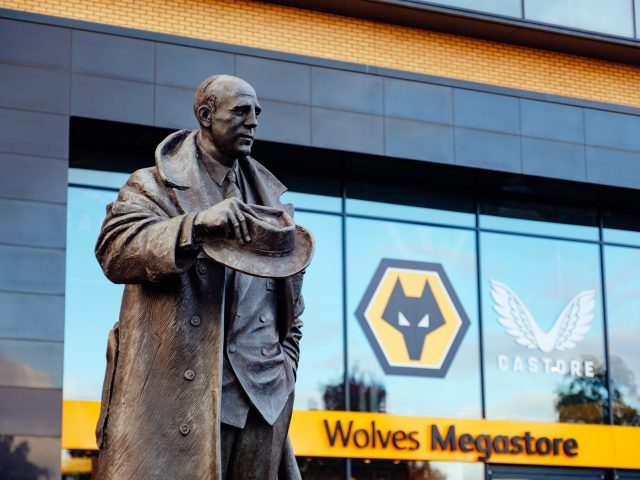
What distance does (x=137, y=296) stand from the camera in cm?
557

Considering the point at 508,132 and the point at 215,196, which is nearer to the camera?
the point at 215,196

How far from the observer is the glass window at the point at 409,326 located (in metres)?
23.2

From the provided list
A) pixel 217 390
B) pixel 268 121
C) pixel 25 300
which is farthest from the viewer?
pixel 268 121

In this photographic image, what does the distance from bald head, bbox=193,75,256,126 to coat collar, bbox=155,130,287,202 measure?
0.15m

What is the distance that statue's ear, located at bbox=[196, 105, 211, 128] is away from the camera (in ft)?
19.1

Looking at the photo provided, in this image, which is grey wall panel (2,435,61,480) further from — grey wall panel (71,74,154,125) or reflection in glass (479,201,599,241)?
reflection in glass (479,201,599,241)

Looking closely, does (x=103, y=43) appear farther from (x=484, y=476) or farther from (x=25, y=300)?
(x=484, y=476)

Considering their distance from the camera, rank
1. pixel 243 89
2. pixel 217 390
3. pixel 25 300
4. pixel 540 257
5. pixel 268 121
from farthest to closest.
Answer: pixel 540 257 < pixel 268 121 < pixel 25 300 < pixel 243 89 < pixel 217 390

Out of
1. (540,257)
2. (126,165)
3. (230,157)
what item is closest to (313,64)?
(126,165)

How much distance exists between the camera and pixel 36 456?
1928 cm

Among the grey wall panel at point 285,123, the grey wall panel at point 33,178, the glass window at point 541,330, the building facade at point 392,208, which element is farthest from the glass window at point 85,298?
the glass window at point 541,330

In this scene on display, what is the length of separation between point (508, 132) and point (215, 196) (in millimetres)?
18537

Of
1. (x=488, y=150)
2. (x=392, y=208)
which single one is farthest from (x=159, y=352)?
(x=392, y=208)

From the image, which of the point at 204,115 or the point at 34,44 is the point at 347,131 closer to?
the point at 34,44
